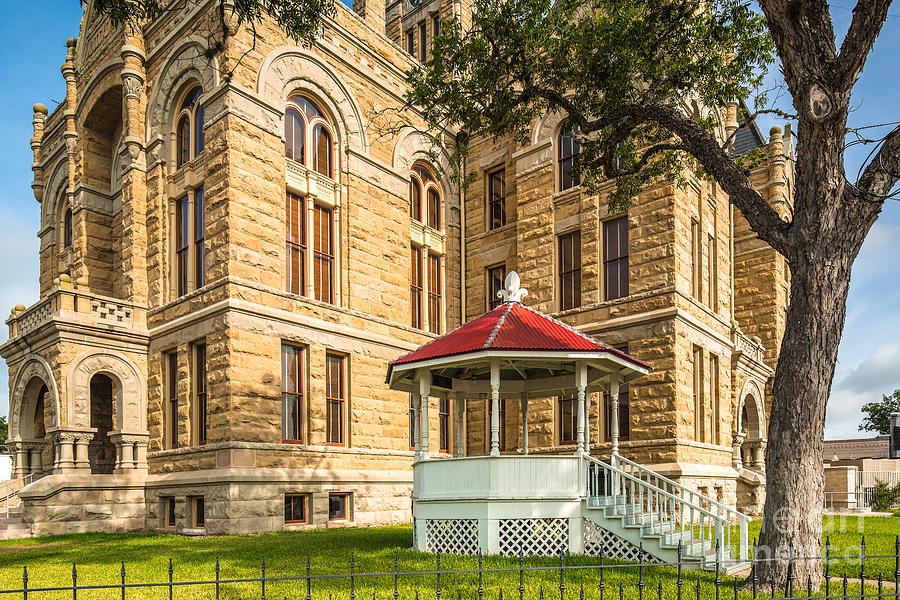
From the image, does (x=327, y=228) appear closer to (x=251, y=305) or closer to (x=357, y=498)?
(x=251, y=305)

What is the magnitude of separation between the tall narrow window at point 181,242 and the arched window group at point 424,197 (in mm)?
8163

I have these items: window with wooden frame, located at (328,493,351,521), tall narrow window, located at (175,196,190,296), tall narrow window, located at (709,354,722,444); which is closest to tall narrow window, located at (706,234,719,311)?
tall narrow window, located at (709,354,722,444)

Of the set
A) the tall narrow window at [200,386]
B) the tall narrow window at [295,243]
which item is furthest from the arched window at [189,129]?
the tall narrow window at [200,386]

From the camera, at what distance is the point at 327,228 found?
2314cm

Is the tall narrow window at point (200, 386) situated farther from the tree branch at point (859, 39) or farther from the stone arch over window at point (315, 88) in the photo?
the tree branch at point (859, 39)

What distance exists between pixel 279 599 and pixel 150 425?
14.2m

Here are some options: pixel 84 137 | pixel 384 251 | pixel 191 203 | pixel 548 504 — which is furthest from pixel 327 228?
pixel 548 504

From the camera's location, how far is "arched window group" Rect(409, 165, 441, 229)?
27188 millimetres

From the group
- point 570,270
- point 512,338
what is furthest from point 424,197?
point 512,338

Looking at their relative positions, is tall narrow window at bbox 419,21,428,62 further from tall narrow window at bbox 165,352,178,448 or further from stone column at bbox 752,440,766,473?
stone column at bbox 752,440,766,473

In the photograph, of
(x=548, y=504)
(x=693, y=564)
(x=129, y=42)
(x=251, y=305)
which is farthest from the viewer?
(x=129, y=42)

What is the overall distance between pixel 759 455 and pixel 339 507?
57.9 feet

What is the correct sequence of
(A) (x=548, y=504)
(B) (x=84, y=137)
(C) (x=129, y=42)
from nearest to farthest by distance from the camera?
(A) (x=548, y=504), (C) (x=129, y=42), (B) (x=84, y=137)

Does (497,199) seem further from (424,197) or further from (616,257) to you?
(616,257)
